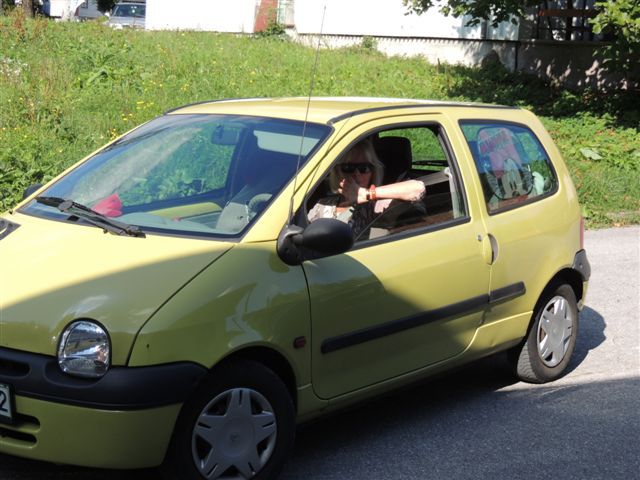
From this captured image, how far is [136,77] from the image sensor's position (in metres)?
15.3

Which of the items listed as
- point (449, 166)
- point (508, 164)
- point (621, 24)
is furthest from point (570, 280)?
point (621, 24)

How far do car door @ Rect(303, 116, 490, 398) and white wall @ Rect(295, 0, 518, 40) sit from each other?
674 inches

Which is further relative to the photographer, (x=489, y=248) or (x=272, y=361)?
(x=489, y=248)

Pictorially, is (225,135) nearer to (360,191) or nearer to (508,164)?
(360,191)

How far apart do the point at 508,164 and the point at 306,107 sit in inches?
54.7

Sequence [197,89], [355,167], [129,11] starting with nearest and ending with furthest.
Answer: [355,167], [197,89], [129,11]

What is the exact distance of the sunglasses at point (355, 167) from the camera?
488cm

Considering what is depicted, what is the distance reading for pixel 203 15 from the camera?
28.2 meters

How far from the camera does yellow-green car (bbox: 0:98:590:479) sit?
373cm

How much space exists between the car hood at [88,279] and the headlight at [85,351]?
31mm

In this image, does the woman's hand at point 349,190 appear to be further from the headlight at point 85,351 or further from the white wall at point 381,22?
the white wall at point 381,22

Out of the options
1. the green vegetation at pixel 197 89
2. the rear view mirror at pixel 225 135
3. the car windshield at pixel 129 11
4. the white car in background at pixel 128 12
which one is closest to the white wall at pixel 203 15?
the green vegetation at pixel 197 89

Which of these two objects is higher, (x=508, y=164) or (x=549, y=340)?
(x=508, y=164)

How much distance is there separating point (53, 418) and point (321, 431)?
1.83 m
